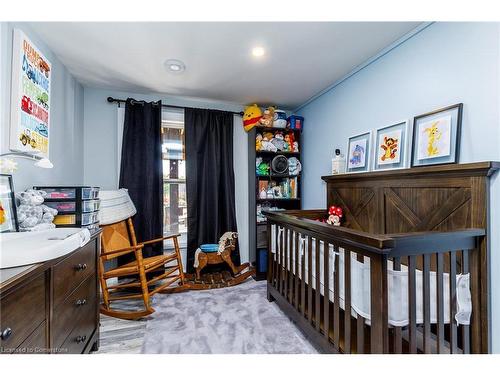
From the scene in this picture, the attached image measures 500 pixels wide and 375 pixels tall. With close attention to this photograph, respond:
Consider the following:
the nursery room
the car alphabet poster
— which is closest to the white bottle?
the nursery room

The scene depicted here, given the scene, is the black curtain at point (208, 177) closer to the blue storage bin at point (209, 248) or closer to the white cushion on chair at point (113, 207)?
the blue storage bin at point (209, 248)

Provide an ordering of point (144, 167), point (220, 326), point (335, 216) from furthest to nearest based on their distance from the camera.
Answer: point (144, 167)
point (335, 216)
point (220, 326)

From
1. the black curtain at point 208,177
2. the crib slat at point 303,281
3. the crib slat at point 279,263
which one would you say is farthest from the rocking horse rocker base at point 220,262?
the crib slat at point 303,281

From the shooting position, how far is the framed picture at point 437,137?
143 centimetres

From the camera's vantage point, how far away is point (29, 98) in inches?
61.2

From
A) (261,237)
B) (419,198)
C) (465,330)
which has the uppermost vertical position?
(419,198)

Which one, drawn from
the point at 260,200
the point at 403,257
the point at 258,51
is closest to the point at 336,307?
the point at 403,257

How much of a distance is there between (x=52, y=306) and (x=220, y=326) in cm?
121

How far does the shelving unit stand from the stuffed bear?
1.97m

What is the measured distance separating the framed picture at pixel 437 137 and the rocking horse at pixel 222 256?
6.65 feet

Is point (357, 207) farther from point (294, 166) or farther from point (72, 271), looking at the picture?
point (72, 271)

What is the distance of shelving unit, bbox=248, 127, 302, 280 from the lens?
2910mm
